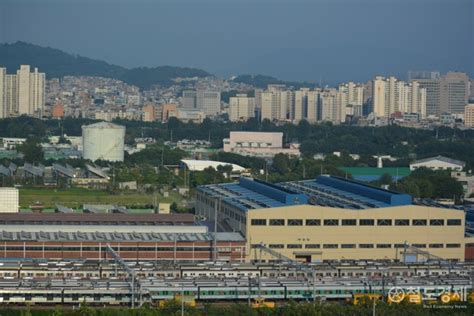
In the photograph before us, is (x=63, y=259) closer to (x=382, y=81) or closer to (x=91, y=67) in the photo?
(x=382, y=81)

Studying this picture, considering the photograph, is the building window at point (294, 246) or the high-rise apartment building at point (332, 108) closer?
the building window at point (294, 246)

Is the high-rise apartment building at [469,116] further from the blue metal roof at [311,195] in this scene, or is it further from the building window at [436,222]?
the building window at [436,222]

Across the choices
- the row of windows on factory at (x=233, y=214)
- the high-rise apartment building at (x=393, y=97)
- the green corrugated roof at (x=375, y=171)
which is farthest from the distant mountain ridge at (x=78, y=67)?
the row of windows on factory at (x=233, y=214)

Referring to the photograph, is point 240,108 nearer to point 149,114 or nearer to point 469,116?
point 149,114

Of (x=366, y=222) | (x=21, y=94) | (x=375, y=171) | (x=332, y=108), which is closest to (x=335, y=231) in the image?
(x=366, y=222)

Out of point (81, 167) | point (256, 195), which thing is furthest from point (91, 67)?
point (256, 195)

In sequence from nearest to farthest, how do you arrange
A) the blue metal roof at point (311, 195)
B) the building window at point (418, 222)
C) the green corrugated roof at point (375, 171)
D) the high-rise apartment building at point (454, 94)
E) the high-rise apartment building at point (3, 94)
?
the building window at point (418, 222)
the blue metal roof at point (311, 195)
the green corrugated roof at point (375, 171)
the high-rise apartment building at point (3, 94)
the high-rise apartment building at point (454, 94)
